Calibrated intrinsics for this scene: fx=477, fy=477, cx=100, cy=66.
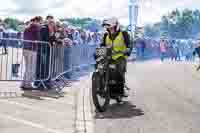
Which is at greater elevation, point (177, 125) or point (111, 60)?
point (111, 60)

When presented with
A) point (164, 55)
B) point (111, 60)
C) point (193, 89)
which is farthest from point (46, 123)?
point (164, 55)

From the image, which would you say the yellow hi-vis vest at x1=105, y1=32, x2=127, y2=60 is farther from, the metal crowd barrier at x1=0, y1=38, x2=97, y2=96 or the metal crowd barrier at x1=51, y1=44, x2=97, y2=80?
the metal crowd barrier at x1=51, y1=44, x2=97, y2=80

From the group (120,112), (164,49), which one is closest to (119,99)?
(120,112)

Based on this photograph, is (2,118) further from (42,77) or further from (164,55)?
(164,55)

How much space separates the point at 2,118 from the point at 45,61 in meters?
4.26

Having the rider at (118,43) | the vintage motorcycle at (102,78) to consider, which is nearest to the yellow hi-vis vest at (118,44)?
the rider at (118,43)

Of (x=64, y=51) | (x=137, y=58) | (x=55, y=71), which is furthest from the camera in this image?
(x=137, y=58)

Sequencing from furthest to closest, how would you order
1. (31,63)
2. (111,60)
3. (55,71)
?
(55,71)
(31,63)
(111,60)

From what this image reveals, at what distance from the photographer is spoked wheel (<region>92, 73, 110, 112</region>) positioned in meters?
8.88

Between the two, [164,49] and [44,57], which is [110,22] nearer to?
[44,57]

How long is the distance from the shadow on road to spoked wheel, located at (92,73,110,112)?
0.16m

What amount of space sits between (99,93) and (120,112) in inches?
21.9

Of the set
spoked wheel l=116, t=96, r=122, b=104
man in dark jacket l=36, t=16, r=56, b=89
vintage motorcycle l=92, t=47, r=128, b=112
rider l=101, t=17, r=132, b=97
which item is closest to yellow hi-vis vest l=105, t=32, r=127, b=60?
rider l=101, t=17, r=132, b=97

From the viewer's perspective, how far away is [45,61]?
479 inches
